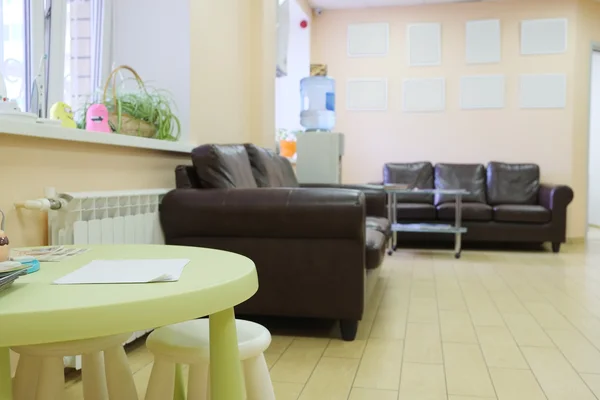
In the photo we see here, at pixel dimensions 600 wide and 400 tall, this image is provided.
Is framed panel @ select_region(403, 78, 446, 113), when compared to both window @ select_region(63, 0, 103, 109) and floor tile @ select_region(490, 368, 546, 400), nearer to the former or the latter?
window @ select_region(63, 0, 103, 109)

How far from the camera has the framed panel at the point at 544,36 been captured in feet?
19.3

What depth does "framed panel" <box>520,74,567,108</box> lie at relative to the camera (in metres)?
5.86

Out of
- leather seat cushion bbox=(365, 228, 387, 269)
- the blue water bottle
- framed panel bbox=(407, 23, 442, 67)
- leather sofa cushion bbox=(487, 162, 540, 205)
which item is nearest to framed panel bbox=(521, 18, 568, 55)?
framed panel bbox=(407, 23, 442, 67)

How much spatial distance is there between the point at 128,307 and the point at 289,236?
1.60 metres

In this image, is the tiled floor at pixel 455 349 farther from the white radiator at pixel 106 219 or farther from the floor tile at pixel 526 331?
the white radiator at pixel 106 219

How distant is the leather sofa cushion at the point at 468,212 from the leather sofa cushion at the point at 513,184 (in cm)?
43

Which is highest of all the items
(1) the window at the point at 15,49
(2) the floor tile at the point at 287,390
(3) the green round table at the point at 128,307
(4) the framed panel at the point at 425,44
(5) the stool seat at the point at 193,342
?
(4) the framed panel at the point at 425,44

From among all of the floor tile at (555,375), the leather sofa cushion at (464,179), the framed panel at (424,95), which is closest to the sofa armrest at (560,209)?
the leather sofa cushion at (464,179)

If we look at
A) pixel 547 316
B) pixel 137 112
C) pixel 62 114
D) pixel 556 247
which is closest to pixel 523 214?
pixel 556 247

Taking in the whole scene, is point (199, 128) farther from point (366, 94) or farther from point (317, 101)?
point (366, 94)

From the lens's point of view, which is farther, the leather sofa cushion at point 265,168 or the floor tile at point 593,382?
the leather sofa cushion at point 265,168

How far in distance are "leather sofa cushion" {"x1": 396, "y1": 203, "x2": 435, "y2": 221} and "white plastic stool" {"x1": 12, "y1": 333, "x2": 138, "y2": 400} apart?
14.6 feet

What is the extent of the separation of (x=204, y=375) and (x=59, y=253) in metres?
Answer: 0.39

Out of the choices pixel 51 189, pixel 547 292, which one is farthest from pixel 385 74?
pixel 51 189
